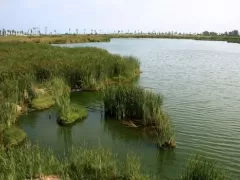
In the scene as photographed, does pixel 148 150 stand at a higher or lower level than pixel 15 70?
lower

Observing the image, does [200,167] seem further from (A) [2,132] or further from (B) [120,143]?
(A) [2,132]

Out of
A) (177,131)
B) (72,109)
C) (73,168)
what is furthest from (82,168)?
(72,109)

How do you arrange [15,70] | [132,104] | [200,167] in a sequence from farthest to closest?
[15,70] < [132,104] < [200,167]

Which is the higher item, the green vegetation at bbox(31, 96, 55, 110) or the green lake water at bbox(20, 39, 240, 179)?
the green vegetation at bbox(31, 96, 55, 110)

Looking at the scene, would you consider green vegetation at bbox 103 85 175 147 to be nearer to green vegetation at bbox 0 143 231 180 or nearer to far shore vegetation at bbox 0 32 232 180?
far shore vegetation at bbox 0 32 232 180

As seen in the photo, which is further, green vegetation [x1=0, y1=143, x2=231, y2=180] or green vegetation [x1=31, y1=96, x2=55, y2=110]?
green vegetation [x1=31, y1=96, x2=55, y2=110]

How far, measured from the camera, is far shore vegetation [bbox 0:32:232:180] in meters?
8.79

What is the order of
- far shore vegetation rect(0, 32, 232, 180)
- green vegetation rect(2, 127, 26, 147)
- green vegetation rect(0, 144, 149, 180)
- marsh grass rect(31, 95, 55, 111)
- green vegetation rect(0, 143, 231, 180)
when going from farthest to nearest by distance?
marsh grass rect(31, 95, 55, 111) < green vegetation rect(2, 127, 26, 147) < far shore vegetation rect(0, 32, 232, 180) < green vegetation rect(0, 144, 149, 180) < green vegetation rect(0, 143, 231, 180)

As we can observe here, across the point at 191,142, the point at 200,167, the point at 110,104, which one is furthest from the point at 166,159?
the point at 110,104

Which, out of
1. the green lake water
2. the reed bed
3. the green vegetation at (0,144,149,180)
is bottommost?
the green lake water

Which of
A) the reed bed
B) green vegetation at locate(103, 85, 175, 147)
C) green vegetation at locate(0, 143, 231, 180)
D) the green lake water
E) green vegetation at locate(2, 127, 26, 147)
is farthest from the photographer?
the reed bed

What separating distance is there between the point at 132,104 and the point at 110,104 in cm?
151

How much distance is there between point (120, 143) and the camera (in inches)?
529

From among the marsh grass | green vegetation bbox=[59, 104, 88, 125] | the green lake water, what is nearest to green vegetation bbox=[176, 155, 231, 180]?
the green lake water
